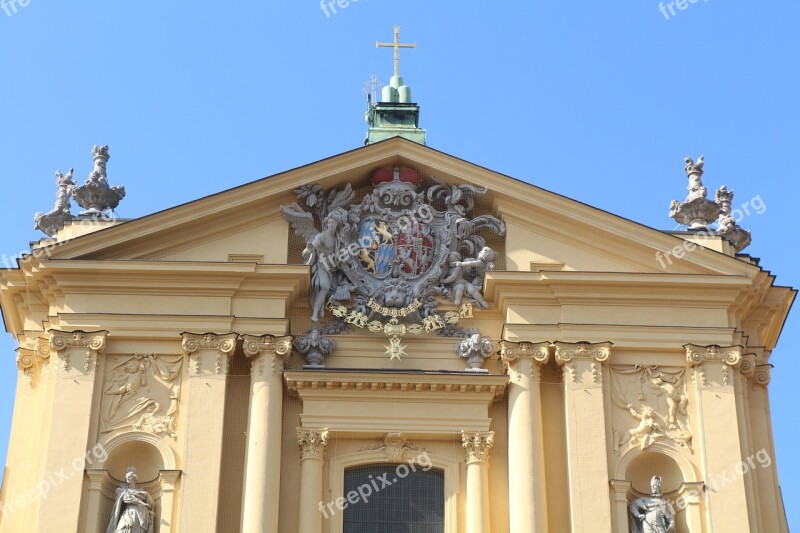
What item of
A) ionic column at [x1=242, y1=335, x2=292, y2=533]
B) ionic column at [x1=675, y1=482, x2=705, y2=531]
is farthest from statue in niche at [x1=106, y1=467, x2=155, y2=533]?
ionic column at [x1=675, y1=482, x2=705, y2=531]

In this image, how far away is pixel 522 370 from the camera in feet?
72.1

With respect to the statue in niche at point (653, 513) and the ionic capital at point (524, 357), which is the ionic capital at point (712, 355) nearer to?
the statue in niche at point (653, 513)

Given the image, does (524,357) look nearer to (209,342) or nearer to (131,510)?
(209,342)

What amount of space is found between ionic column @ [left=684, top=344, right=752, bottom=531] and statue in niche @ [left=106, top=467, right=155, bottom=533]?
747 centimetres

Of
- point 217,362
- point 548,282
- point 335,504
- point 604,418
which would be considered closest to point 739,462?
point 604,418

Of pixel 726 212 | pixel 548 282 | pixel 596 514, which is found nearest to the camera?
pixel 596 514

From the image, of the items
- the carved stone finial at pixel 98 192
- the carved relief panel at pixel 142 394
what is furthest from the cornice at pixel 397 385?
the carved stone finial at pixel 98 192

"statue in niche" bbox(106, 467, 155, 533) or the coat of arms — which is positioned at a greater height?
the coat of arms

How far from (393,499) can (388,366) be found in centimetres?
190

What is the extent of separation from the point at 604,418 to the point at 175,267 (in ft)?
20.8

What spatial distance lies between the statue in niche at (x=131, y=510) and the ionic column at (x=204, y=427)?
50 cm

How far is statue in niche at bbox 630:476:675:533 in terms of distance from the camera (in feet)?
68.7

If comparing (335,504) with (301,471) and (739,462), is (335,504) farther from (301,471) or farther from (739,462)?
(739,462)

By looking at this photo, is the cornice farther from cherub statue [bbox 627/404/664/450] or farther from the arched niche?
the arched niche
